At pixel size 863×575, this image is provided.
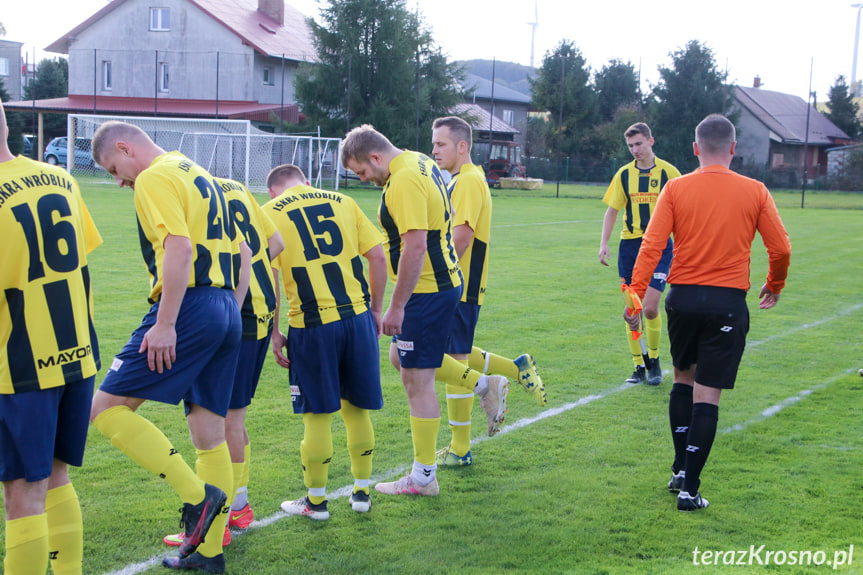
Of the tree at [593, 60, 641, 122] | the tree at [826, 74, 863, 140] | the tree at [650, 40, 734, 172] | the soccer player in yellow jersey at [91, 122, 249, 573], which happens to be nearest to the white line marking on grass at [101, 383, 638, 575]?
the soccer player in yellow jersey at [91, 122, 249, 573]

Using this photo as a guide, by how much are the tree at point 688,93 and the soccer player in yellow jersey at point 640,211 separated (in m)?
37.5

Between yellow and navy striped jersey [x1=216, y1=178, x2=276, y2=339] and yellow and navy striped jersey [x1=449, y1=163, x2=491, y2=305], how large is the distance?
135cm

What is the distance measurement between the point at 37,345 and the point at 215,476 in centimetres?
103

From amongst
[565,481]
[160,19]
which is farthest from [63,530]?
[160,19]

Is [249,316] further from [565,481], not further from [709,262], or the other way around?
[709,262]

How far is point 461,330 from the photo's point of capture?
Answer: 16.1 feet

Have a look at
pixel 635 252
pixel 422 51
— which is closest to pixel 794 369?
pixel 635 252

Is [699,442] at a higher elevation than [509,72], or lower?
lower

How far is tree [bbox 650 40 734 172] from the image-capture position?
43.6 m

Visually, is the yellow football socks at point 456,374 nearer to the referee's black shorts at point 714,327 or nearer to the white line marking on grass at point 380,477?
the white line marking on grass at point 380,477

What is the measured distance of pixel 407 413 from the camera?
5859 mm

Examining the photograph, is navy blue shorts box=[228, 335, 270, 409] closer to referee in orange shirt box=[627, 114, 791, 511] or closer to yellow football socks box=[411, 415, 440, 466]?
yellow football socks box=[411, 415, 440, 466]

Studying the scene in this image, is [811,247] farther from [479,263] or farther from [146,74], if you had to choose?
[146,74]

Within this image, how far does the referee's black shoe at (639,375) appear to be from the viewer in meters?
6.97
